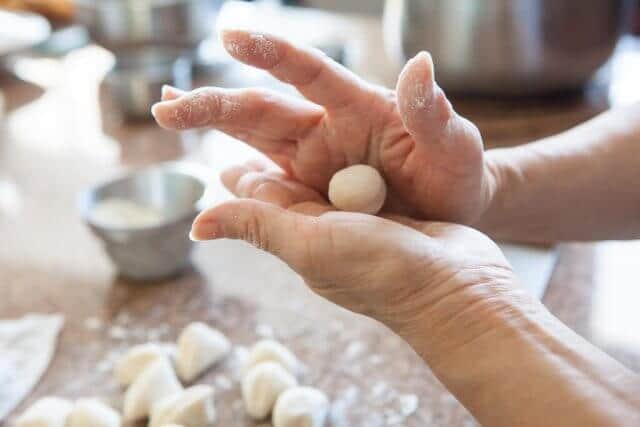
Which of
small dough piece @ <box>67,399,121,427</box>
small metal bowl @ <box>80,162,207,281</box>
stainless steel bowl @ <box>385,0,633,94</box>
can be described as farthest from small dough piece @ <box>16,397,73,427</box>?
stainless steel bowl @ <box>385,0,633,94</box>

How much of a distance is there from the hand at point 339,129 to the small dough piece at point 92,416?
0.33 m

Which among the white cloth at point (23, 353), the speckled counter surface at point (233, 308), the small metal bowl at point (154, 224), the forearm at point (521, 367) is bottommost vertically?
the white cloth at point (23, 353)

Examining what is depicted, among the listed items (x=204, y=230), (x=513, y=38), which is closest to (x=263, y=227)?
(x=204, y=230)

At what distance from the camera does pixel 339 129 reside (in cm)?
73

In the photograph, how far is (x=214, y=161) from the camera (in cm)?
129

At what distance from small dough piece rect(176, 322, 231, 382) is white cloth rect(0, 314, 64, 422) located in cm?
18

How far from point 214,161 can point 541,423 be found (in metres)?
0.90

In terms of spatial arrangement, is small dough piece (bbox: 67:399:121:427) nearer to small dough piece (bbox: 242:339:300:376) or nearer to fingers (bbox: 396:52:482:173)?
small dough piece (bbox: 242:339:300:376)

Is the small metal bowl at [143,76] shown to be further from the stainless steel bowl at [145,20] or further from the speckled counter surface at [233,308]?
the speckled counter surface at [233,308]

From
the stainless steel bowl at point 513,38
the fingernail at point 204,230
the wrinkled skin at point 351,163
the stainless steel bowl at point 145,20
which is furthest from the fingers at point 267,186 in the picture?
the stainless steel bowl at point 145,20

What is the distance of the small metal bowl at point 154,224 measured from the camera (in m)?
0.92

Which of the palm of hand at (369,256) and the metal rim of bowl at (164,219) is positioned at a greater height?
the palm of hand at (369,256)

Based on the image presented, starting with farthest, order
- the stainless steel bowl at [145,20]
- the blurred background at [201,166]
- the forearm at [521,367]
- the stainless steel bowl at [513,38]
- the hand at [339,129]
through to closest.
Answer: the stainless steel bowl at [145,20]
the stainless steel bowl at [513,38]
the blurred background at [201,166]
the hand at [339,129]
the forearm at [521,367]

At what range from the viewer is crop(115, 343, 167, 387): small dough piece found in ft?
2.63
